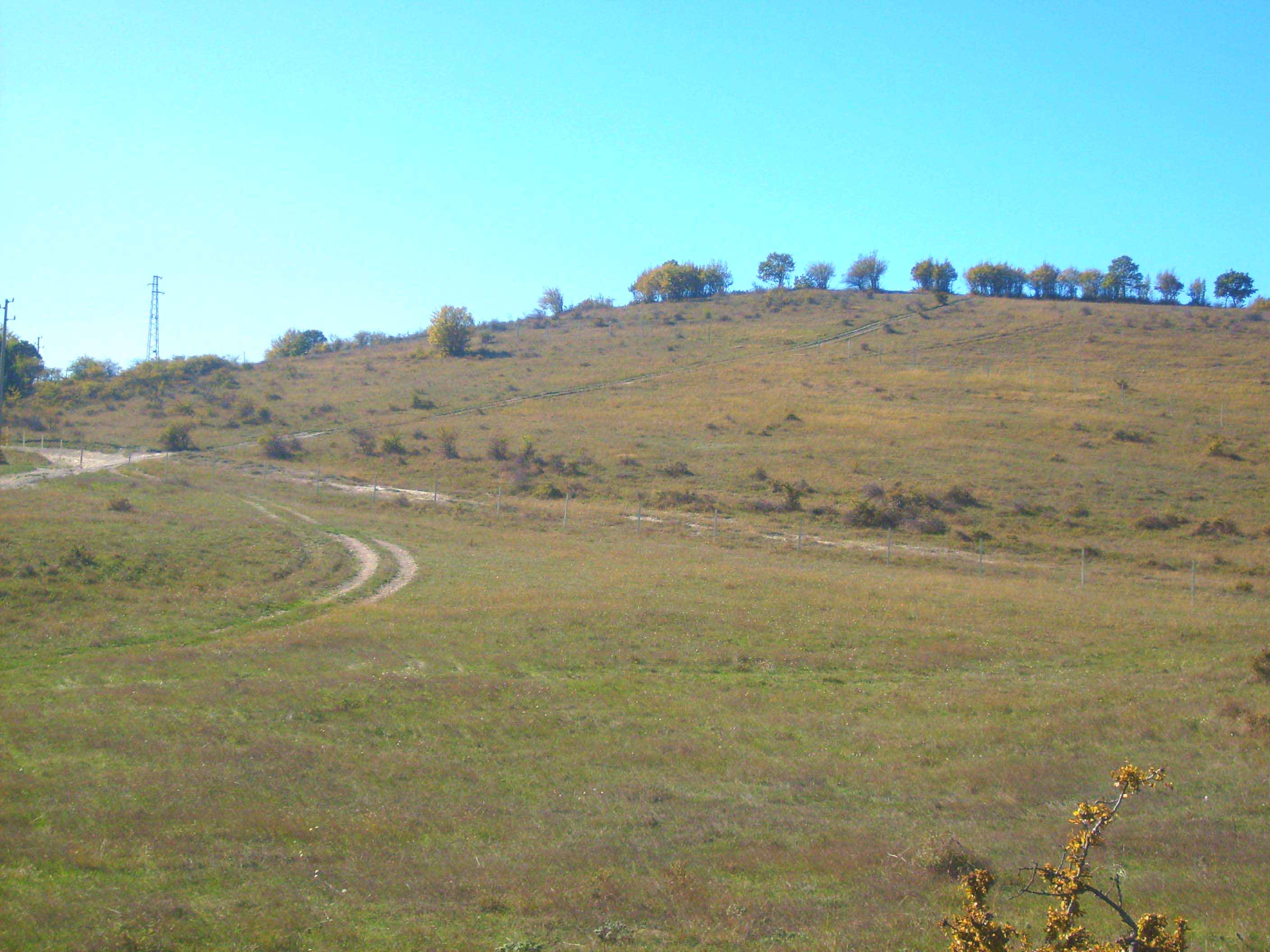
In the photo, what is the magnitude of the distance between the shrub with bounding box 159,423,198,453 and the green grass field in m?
12.0

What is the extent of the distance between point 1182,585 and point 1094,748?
27609 millimetres

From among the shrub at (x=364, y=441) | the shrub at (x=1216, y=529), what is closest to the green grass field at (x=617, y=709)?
the shrub at (x=1216, y=529)

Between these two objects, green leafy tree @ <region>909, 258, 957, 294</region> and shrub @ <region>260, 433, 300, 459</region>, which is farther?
green leafy tree @ <region>909, 258, 957, 294</region>

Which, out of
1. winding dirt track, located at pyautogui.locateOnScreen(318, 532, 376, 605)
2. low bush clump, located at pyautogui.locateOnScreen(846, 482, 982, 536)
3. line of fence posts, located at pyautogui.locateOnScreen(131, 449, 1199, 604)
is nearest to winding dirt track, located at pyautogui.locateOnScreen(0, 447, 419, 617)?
winding dirt track, located at pyautogui.locateOnScreen(318, 532, 376, 605)

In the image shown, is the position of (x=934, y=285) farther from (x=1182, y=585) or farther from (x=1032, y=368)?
(x=1182, y=585)

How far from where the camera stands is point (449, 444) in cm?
7175

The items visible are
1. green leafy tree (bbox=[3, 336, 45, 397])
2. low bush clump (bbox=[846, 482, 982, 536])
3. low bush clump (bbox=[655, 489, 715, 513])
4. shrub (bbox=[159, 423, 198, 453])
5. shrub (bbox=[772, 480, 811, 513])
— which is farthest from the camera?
green leafy tree (bbox=[3, 336, 45, 397])

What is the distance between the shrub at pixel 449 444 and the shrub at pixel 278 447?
438 inches

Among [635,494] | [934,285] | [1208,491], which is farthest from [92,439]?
[934,285]

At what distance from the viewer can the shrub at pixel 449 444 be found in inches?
2756

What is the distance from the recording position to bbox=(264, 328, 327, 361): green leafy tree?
147 m

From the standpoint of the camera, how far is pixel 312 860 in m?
9.35

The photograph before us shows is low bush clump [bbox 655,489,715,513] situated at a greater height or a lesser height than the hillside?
lesser

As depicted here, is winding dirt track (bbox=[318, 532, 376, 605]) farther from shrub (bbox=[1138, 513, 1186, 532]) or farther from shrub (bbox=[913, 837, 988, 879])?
shrub (bbox=[1138, 513, 1186, 532])
